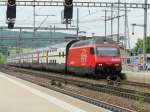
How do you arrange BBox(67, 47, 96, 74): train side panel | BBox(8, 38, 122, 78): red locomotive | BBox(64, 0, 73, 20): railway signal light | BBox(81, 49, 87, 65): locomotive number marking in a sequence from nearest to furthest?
BBox(64, 0, 73, 20): railway signal light
BBox(8, 38, 122, 78): red locomotive
BBox(67, 47, 96, 74): train side panel
BBox(81, 49, 87, 65): locomotive number marking

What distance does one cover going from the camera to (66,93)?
25438 millimetres

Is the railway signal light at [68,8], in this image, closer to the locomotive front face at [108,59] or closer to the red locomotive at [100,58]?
the red locomotive at [100,58]

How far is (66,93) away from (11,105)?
21.6 feet

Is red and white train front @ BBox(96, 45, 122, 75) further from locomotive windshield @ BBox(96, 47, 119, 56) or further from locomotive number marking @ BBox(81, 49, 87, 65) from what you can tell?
locomotive number marking @ BBox(81, 49, 87, 65)

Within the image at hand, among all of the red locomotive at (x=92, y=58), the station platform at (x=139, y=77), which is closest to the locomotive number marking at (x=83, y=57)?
the red locomotive at (x=92, y=58)

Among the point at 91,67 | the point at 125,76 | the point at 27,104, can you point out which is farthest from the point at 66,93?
the point at 125,76

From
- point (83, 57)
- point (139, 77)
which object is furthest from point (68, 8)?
point (139, 77)

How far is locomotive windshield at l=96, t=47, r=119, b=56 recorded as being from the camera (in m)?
37.2

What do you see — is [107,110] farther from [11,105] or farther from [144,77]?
[144,77]

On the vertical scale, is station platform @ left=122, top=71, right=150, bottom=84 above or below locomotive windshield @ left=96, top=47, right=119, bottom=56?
below

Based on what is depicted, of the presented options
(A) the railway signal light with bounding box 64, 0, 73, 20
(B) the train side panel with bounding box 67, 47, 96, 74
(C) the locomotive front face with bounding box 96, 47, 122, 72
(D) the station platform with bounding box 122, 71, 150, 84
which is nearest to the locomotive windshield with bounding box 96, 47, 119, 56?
(C) the locomotive front face with bounding box 96, 47, 122, 72

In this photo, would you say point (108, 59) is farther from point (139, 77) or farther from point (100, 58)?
point (139, 77)

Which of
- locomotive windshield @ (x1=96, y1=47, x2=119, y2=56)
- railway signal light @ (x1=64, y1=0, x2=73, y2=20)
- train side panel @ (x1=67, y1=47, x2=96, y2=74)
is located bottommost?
train side panel @ (x1=67, y1=47, x2=96, y2=74)

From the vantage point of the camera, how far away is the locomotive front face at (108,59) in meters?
36.9
